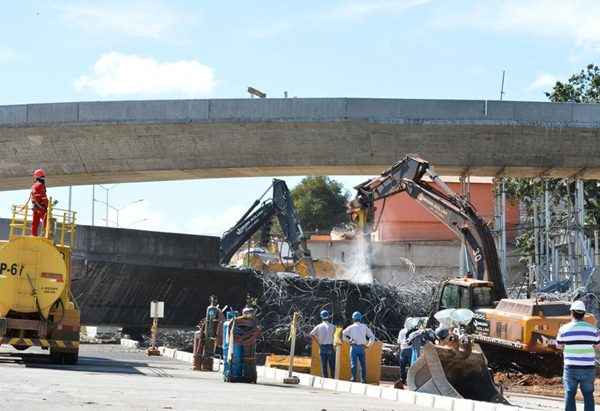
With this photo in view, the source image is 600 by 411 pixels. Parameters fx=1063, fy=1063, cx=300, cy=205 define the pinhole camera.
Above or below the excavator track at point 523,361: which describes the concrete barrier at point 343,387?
below

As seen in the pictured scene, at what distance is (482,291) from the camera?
2777 cm

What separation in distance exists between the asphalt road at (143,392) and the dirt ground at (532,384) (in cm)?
561

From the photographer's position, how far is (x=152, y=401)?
13383 mm

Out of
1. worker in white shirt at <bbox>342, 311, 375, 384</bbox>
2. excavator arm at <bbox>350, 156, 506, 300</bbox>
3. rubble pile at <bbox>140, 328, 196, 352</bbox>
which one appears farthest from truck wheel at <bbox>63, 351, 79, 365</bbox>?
rubble pile at <bbox>140, 328, 196, 352</bbox>

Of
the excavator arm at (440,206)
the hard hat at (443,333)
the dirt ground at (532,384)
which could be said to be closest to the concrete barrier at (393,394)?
the hard hat at (443,333)

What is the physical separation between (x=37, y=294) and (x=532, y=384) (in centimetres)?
1139

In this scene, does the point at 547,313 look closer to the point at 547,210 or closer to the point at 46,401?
the point at 46,401

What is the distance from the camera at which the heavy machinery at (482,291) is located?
2506 cm

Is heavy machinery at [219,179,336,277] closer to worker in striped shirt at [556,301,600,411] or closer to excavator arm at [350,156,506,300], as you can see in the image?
excavator arm at [350,156,506,300]

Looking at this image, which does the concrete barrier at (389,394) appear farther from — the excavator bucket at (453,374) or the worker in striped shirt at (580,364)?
the worker in striped shirt at (580,364)

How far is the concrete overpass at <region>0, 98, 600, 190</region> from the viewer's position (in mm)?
38000

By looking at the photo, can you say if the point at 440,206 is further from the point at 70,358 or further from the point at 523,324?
the point at 70,358

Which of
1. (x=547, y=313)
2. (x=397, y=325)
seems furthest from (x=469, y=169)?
(x=547, y=313)

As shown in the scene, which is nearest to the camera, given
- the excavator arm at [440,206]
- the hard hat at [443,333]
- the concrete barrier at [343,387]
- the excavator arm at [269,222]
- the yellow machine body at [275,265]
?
the hard hat at [443,333]
